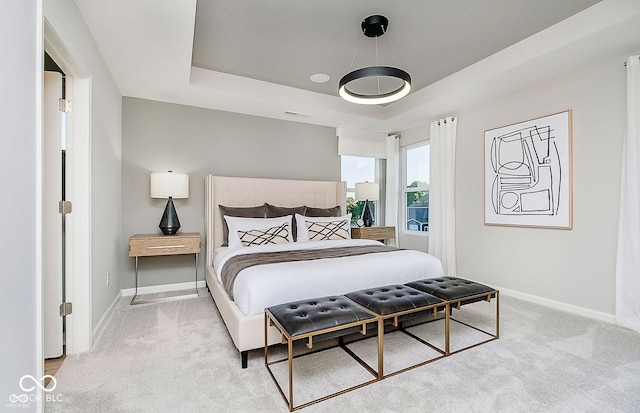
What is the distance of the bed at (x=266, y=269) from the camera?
2.08 m

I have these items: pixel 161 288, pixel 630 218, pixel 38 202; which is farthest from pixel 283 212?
pixel 630 218

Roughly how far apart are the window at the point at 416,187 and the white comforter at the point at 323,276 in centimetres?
230

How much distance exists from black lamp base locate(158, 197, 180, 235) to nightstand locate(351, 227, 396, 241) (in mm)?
2697

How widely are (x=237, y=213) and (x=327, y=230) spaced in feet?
3.98

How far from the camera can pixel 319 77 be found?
3.81m

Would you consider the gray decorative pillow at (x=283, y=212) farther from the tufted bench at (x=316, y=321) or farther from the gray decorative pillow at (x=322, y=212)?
the tufted bench at (x=316, y=321)

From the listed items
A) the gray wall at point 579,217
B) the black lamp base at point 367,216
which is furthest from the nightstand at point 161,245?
the gray wall at point 579,217

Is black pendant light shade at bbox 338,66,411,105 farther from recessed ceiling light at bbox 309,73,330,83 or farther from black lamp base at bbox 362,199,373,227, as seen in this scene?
black lamp base at bbox 362,199,373,227

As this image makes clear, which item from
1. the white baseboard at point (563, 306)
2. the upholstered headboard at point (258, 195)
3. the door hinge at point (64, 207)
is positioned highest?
the upholstered headboard at point (258, 195)

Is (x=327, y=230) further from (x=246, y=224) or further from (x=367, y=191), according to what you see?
(x=367, y=191)

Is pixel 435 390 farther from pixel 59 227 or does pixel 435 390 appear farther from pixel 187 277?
pixel 187 277

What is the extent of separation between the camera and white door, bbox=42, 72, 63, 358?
2.13 meters

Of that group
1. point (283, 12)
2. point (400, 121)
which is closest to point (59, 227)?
point (283, 12)

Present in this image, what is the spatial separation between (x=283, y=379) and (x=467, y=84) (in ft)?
11.7
